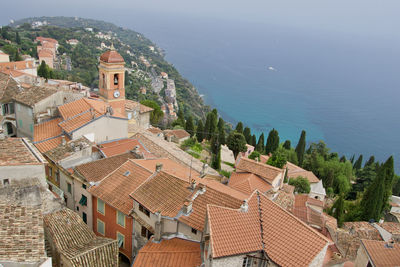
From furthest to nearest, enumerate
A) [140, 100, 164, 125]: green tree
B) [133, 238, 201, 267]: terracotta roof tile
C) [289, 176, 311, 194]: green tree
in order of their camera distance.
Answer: [140, 100, 164, 125]: green tree → [289, 176, 311, 194]: green tree → [133, 238, 201, 267]: terracotta roof tile

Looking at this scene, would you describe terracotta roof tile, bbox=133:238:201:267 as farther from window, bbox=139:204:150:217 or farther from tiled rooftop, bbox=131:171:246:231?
window, bbox=139:204:150:217

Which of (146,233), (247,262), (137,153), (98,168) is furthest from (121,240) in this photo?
(247,262)

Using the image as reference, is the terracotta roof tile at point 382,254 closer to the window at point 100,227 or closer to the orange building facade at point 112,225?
the orange building facade at point 112,225

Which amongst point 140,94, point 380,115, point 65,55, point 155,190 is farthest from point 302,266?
point 380,115

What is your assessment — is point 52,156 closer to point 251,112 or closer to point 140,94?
point 140,94

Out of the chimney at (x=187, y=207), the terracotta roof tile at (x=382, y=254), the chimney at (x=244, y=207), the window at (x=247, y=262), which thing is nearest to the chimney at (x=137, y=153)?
the chimney at (x=187, y=207)

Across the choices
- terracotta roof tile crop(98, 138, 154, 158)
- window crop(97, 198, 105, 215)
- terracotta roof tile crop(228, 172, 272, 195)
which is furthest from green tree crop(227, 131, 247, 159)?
window crop(97, 198, 105, 215)
